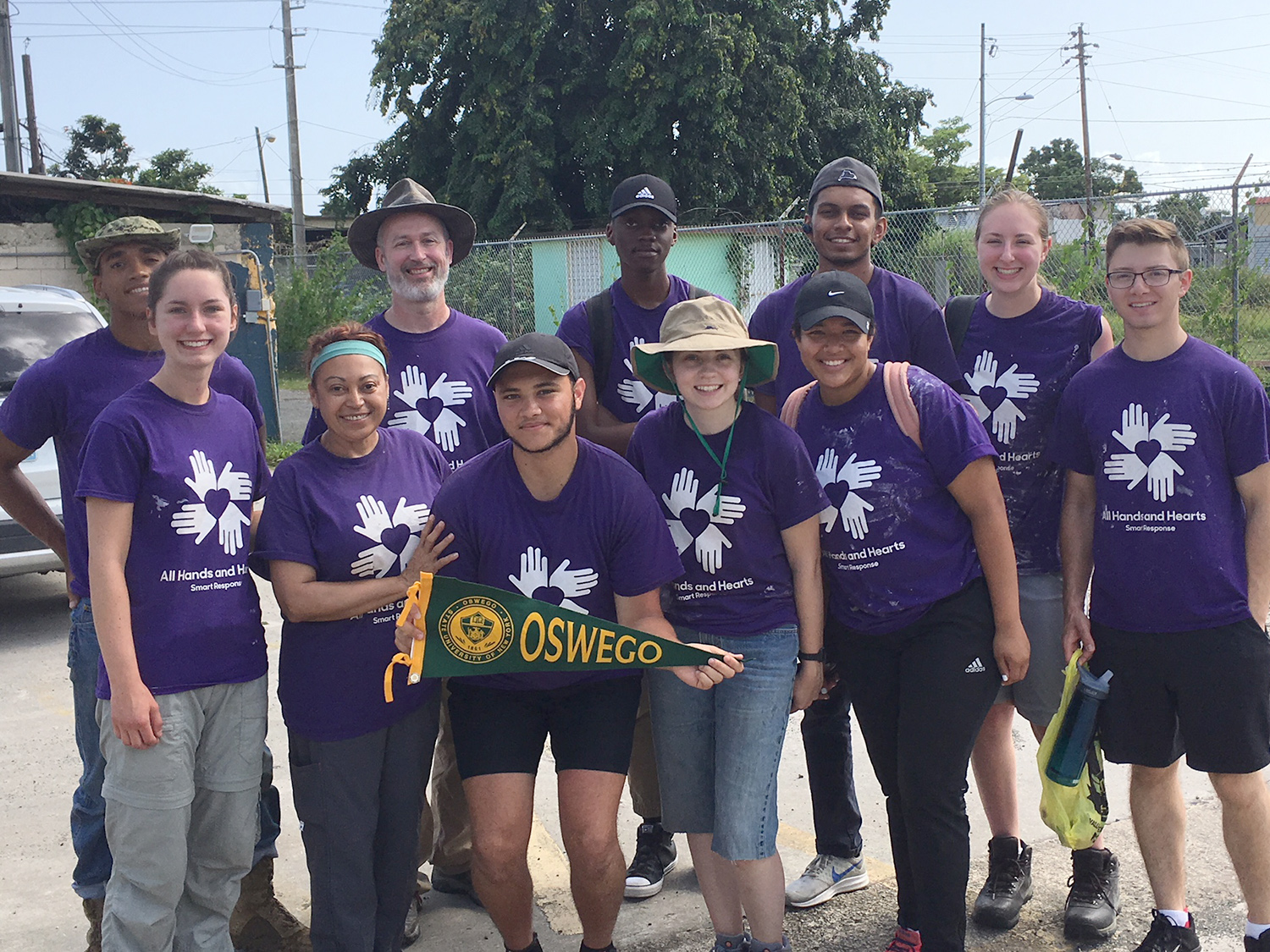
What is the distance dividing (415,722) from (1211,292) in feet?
28.8

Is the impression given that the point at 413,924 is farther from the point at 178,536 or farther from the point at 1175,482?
the point at 1175,482

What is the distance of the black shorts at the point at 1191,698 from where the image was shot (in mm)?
3070

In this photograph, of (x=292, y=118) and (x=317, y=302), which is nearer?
(x=317, y=302)

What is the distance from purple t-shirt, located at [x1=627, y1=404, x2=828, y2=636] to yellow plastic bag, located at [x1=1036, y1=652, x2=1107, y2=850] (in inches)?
38.2

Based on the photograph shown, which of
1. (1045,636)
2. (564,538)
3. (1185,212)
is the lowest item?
(1045,636)

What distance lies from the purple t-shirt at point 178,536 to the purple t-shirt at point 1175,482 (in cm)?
261

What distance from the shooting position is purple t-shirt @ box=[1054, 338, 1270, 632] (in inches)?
122

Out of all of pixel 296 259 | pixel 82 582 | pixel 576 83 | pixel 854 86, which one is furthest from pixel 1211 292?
pixel 854 86

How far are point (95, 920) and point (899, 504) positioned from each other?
284 cm

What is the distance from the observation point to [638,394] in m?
3.99

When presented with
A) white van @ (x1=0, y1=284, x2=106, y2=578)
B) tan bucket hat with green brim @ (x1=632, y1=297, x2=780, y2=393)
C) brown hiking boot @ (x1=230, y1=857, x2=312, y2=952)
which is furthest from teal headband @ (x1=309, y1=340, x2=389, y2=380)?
white van @ (x1=0, y1=284, x2=106, y2=578)

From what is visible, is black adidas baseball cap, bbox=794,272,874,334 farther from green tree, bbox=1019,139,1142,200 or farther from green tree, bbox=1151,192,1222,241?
green tree, bbox=1019,139,1142,200

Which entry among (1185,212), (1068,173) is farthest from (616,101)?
(1068,173)

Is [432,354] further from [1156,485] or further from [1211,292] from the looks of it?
[1211,292]
